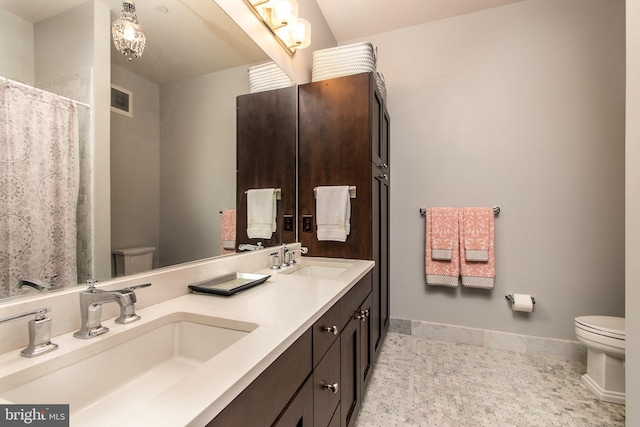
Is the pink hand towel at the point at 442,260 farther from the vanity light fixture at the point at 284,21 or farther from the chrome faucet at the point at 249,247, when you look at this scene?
the vanity light fixture at the point at 284,21

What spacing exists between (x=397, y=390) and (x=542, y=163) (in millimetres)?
1952

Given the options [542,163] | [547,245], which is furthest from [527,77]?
[547,245]

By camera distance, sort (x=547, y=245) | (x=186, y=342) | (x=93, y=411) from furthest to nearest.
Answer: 1. (x=547, y=245)
2. (x=186, y=342)
3. (x=93, y=411)

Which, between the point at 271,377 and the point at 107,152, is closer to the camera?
the point at 271,377

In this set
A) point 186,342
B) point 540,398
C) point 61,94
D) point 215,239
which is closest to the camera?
point 61,94

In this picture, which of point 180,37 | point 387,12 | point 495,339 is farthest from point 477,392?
point 387,12

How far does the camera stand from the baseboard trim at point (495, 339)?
2062mm

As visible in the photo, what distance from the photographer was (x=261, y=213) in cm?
163

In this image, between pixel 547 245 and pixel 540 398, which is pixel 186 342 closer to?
pixel 540 398

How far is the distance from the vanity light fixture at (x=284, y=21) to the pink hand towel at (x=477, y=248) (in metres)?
1.76

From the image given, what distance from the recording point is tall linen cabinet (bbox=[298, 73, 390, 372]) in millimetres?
1783

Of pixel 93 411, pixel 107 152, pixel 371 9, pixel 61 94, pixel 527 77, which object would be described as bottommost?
pixel 93 411

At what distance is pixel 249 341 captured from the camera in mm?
624

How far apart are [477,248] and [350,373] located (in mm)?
1501
